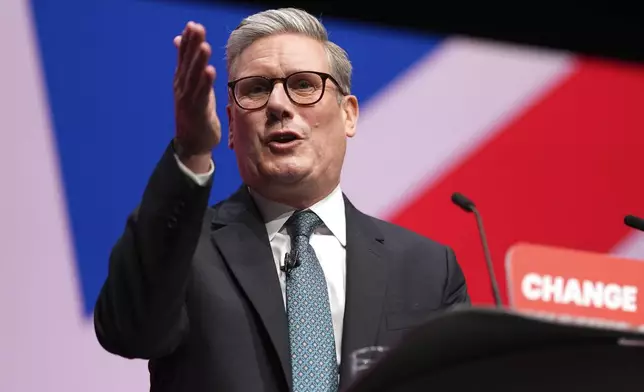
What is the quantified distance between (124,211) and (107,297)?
3.25 feet

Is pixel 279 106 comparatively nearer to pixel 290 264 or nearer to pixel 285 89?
pixel 285 89

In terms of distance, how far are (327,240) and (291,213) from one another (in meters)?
0.10

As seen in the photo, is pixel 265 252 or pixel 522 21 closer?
pixel 265 252

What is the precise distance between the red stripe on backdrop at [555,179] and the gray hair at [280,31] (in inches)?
31.8

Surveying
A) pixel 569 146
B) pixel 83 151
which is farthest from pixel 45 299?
pixel 569 146

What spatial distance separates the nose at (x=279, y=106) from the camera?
1926 mm

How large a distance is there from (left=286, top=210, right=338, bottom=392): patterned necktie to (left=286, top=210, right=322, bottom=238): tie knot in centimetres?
2

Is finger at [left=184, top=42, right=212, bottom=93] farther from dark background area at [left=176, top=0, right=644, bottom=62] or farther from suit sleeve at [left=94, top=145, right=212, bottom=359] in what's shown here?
dark background area at [left=176, top=0, right=644, bottom=62]

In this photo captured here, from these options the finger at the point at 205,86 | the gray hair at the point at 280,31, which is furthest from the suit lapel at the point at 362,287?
the finger at the point at 205,86

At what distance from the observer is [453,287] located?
201 centimetres

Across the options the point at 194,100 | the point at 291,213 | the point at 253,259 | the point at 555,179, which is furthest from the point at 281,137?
the point at 555,179

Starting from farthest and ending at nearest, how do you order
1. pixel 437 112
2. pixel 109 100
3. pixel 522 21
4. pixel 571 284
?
pixel 522 21
pixel 437 112
pixel 109 100
pixel 571 284

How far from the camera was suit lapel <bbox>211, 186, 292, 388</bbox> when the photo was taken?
1.71 meters

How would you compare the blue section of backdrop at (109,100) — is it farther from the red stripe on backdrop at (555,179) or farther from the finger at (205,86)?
the finger at (205,86)
